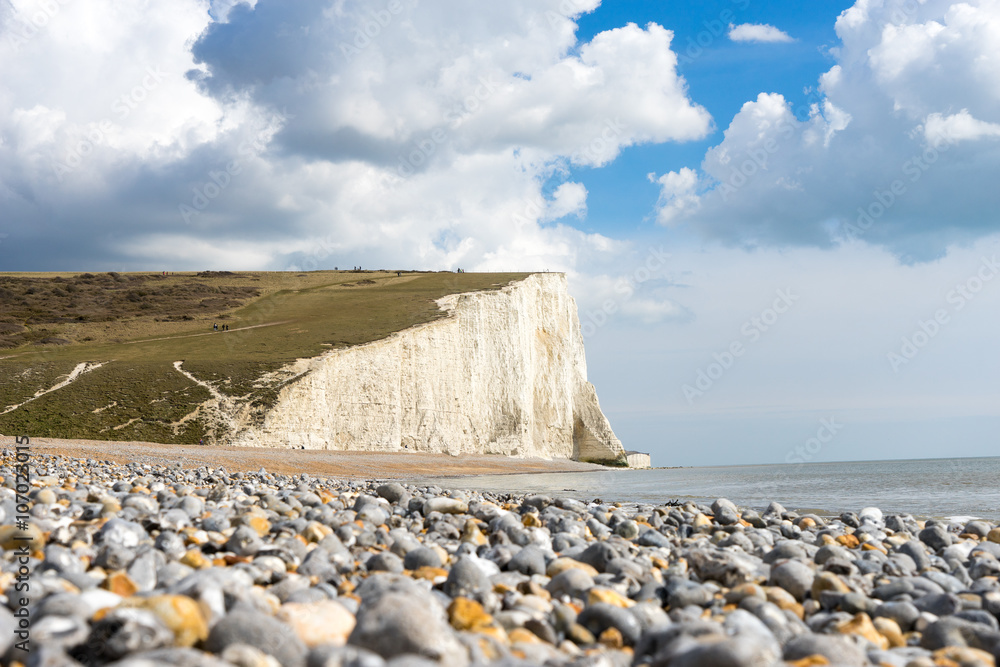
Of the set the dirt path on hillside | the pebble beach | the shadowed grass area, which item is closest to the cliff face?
the shadowed grass area

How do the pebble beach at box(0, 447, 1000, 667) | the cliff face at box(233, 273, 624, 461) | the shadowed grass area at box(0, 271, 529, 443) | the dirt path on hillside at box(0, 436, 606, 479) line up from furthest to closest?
the cliff face at box(233, 273, 624, 461), the shadowed grass area at box(0, 271, 529, 443), the dirt path on hillside at box(0, 436, 606, 479), the pebble beach at box(0, 447, 1000, 667)

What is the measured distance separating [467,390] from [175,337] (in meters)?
24.6

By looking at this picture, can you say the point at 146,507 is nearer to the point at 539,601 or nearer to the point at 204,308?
the point at 539,601

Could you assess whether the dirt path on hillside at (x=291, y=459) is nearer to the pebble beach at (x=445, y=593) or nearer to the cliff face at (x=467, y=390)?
the cliff face at (x=467, y=390)

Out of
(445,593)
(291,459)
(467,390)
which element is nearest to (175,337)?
(467,390)

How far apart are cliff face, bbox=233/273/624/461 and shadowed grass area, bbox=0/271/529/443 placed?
80.2 inches

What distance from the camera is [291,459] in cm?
3011

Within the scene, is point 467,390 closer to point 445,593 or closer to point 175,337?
point 175,337

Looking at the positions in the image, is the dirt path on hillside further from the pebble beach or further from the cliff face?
the pebble beach

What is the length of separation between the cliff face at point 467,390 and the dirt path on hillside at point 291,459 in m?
3.23

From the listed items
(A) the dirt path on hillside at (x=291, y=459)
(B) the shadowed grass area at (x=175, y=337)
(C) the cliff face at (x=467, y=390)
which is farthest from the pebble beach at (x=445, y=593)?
(C) the cliff face at (x=467, y=390)

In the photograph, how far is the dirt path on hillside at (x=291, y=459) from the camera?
2348 centimetres

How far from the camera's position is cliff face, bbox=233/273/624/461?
→ 135ft

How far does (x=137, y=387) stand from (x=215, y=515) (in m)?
38.0
